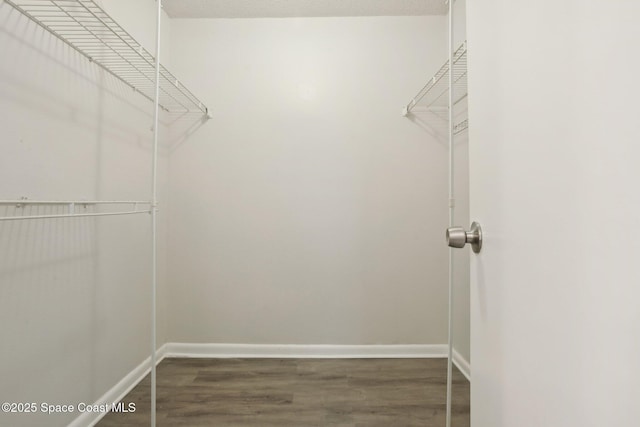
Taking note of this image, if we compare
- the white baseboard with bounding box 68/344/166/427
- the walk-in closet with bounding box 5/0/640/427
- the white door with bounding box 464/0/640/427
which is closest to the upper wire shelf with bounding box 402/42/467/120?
the walk-in closet with bounding box 5/0/640/427

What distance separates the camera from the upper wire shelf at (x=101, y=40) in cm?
98

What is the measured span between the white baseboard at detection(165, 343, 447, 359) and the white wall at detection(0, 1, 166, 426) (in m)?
0.35

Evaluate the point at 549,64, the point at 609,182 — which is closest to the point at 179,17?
the point at 549,64

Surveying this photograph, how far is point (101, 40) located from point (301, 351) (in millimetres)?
1863

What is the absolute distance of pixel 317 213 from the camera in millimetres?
1900

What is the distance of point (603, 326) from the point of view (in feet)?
1.02

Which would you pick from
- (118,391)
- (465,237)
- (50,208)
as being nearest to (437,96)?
(465,237)

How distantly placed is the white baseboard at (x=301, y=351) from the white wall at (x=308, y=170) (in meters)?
0.25

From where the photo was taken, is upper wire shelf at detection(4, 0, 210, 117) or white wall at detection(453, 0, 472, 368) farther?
white wall at detection(453, 0, 472, 368)

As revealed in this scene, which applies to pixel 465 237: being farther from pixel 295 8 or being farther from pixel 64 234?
pixel 295 8

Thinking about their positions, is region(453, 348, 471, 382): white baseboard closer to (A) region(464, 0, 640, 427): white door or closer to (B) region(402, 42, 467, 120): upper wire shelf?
(A) region(464, 0, 640, 427): white door

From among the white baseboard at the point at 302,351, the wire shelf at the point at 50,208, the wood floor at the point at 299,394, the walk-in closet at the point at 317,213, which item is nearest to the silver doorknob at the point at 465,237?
the walk-in closet at the point at 317,213

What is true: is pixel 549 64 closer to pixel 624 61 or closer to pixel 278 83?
pixel 624 61

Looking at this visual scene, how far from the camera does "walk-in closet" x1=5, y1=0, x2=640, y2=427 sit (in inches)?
13.8
